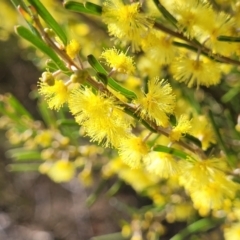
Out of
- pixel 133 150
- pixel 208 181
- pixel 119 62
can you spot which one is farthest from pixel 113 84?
pixel 208 181

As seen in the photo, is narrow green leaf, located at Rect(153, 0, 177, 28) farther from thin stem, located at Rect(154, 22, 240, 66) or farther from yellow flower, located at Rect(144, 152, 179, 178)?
yellow flower, located at Rect(144, 152, 179, 178)

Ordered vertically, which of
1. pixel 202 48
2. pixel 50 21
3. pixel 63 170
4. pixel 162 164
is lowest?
pixel 63 170

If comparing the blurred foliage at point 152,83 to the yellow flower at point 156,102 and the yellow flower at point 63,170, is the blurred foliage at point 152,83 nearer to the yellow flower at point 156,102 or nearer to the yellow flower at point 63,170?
the yellow flower at point 156,102

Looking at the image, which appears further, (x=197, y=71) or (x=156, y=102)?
(x=197, y=71)

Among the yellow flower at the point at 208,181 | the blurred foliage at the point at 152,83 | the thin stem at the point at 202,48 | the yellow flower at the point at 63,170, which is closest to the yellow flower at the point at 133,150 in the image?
the blurred foliage at the point at 152,83

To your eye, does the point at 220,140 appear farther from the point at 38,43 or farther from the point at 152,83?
the point at 38,43

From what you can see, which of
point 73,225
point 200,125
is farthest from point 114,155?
point 73,225

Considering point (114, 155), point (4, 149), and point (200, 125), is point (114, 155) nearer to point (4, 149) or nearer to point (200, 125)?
point (200, 125)
